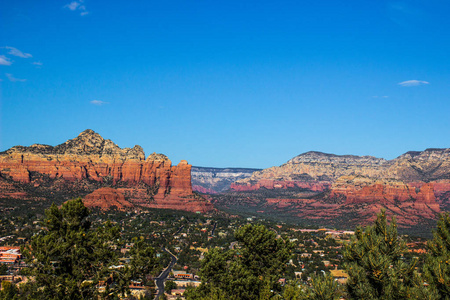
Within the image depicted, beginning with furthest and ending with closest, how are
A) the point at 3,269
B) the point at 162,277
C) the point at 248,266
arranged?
the point at 162,277
the point at 3,269
the point at 248,266

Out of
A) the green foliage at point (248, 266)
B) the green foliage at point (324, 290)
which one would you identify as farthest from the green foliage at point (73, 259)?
the green foliage at point (324, 290)

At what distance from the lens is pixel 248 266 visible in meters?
43.9

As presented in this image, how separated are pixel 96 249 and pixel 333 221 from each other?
176 metres

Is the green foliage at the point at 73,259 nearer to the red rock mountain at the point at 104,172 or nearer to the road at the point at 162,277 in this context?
the road at the point at 162,277

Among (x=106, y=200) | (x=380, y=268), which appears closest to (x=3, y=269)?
(x=380, y=268)

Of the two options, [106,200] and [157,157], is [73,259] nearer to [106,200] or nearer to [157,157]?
[106,200]

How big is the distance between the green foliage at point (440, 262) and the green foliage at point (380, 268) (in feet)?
3.66

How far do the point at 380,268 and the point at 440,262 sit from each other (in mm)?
3416

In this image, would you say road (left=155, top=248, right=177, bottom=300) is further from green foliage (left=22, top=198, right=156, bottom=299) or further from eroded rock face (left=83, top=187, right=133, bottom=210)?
eroded rock face (left=83, top=187, right=133, bottom=210)

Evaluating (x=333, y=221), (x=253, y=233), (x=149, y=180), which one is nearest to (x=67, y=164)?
(x=149, y=180)

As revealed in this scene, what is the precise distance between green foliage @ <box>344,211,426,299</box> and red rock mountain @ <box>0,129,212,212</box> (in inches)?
4950

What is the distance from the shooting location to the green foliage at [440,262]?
78.3 feet

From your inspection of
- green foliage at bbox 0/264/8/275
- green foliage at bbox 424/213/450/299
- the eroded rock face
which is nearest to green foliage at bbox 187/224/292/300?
green foliage at bbox 424/213/450/299

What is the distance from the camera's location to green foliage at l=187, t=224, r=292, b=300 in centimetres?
3741
